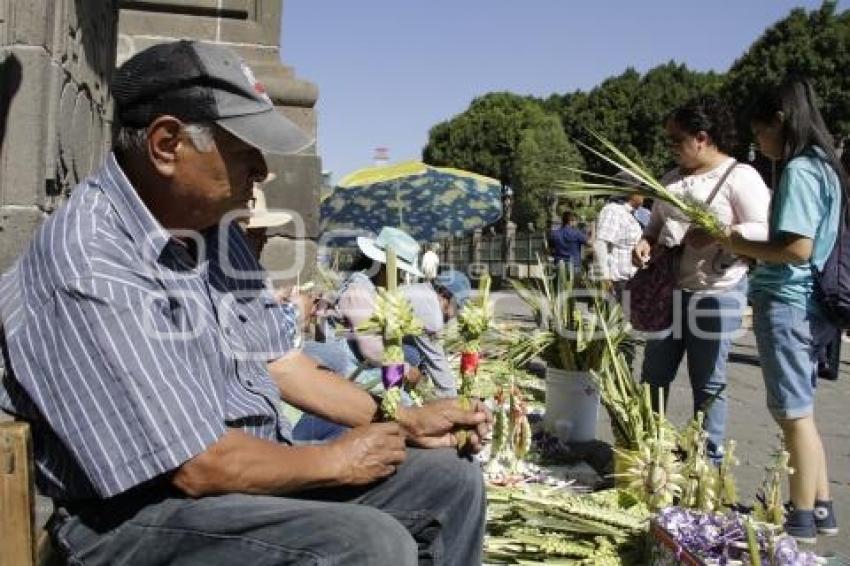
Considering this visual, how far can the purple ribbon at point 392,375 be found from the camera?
2.29 m

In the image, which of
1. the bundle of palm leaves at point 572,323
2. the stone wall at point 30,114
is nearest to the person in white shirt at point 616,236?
the bundle of palm leaves at point 572,323

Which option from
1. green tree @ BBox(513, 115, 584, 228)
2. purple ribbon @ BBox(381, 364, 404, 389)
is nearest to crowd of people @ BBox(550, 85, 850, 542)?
purple ribbon @ BBox(381, 364, 404, 389)

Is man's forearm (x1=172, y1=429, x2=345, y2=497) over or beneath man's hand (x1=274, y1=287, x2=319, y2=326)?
over

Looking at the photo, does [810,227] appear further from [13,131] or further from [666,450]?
Answer: [13,131]

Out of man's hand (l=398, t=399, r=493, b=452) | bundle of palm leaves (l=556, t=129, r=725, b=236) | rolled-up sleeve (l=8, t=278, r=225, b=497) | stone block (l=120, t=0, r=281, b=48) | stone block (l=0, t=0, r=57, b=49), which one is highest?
stone block (l=120, t=0, r=281, b=48)

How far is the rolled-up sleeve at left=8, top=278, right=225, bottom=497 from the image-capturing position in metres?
1.55

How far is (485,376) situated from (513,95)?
61685 millimetres

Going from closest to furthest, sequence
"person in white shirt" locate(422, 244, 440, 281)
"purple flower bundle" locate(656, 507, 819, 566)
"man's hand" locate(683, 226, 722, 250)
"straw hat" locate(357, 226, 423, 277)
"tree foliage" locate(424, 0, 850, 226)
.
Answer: "purple flower bundle" locate(656, 507, 819, 566) → "man's hand" locate(683, 226, 722, 250) → "straw hat" locate(357, 226, 423, 277) → "person in white shirt" locate(422, 244, 440, 281) → "tree foliage" locate(424, 0, 850, 226)

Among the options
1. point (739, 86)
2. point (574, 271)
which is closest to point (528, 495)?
point (574, 271)

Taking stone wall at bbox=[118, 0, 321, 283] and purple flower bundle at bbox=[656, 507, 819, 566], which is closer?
purple flower bundle at bbox=[656, 507, 819, 566]

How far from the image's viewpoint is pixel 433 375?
4660mm

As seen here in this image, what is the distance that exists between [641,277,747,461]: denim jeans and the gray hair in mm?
2968

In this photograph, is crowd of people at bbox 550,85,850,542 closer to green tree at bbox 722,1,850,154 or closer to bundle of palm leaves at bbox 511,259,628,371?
bundle of palm leaves at bbox 511,259,628,371

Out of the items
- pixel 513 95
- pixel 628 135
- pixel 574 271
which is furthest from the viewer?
pixel 513 95
